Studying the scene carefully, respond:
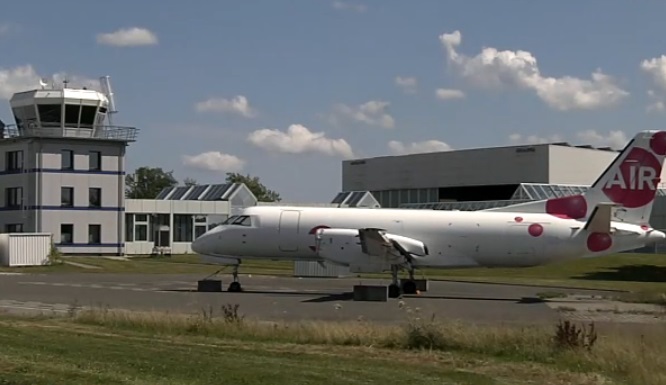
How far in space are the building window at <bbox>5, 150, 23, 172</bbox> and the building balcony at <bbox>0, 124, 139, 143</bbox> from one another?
1.32 m

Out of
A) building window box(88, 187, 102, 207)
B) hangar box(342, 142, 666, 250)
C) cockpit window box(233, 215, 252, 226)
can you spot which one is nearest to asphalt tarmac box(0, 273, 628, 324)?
cockpit window box(233, 215, 252, 226)

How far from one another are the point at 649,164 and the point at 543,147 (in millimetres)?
67746

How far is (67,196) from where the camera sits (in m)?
74.2

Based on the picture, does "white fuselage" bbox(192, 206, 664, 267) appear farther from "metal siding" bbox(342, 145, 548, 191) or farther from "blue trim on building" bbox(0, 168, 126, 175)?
"metal siding" bbox(342, 145, 548, 191)

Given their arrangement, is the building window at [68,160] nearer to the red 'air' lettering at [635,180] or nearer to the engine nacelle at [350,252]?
the engine nacelle at [350,252]

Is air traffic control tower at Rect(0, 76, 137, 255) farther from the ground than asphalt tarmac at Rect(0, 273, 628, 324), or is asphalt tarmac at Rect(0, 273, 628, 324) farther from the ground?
air traffic control tower at Rect(0, 76, 137, 255)

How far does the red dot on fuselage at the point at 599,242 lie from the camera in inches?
1433

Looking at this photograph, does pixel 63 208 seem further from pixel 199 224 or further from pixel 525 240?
pixel 525 240

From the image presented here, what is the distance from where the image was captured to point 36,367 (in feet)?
43.0

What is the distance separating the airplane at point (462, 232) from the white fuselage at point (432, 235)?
0.04 metres

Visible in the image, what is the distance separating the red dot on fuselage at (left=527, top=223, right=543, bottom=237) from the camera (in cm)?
3788

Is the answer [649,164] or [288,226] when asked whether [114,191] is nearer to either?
[288,226]

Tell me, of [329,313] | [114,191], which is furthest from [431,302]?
[114,191]

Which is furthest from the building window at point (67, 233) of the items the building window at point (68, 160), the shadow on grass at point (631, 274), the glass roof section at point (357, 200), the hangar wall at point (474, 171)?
the hangar wall at point (474, 171)
